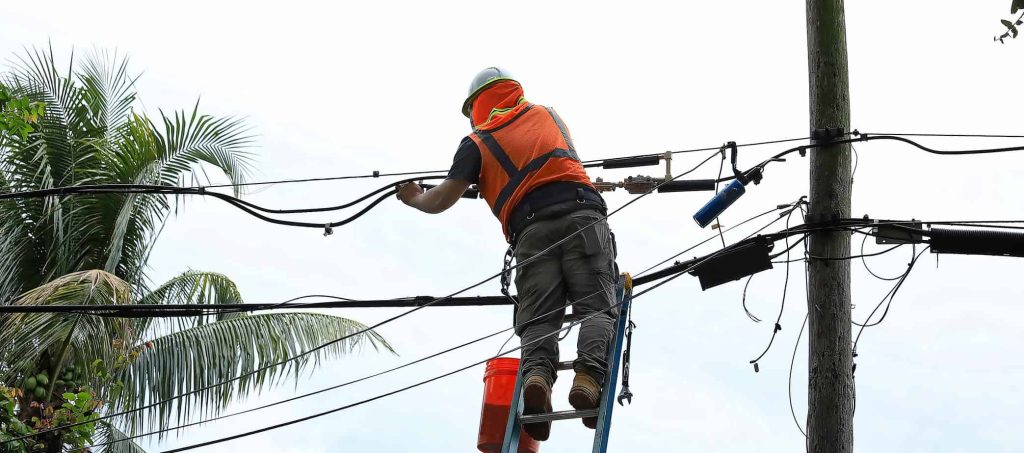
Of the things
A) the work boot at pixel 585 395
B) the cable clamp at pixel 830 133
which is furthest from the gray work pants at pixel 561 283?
the cable clamp at pixel 830 133

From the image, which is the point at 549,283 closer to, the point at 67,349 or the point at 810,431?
the point at 810,431

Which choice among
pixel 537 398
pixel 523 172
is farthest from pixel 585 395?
pixel 523 172

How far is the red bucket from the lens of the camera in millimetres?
7109

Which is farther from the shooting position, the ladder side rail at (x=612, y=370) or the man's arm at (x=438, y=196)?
the man's arm at (x=438, y=196)

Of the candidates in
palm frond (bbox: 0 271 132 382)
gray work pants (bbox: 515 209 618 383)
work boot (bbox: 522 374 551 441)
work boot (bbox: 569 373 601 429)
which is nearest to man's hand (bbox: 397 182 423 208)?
gray work pants (bbox: 515 209 618 383)

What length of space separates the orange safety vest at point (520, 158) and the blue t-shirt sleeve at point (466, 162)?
0.03 meters

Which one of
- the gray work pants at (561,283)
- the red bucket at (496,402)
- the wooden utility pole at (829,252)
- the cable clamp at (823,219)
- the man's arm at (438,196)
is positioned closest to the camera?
the wooden utility pole at (829,252)

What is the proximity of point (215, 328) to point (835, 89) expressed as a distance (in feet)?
30.1

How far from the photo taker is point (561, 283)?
264 inches

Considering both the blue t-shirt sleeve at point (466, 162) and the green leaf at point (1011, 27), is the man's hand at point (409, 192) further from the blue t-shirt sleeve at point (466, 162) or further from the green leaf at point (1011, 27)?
the green leaf at point (1011, 27)

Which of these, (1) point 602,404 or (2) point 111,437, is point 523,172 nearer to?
(1) point 602,404

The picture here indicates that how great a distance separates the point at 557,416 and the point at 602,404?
0.23 m

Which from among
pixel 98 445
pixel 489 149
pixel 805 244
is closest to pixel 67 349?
pixel 98 445

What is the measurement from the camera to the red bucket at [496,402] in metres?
7.11
